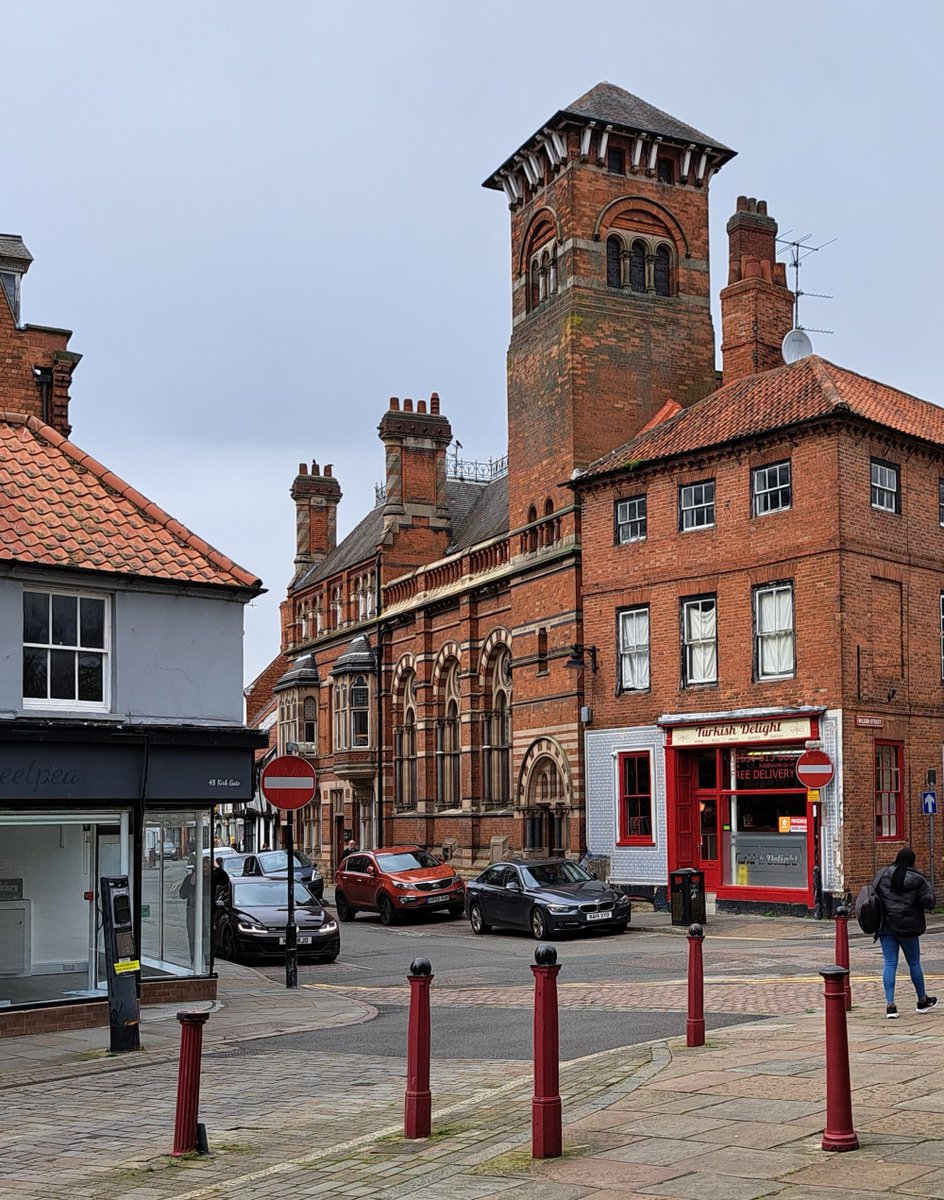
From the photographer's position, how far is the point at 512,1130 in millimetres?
9289

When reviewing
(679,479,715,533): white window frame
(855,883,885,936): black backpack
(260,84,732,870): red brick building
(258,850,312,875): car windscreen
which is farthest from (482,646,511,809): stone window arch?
(855,883,885,936): black backpack

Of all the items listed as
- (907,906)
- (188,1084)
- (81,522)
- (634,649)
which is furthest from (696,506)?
(188,1084)

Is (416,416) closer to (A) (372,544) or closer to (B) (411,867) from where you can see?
(A) (372,544)

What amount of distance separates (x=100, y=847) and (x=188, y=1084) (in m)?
7.86

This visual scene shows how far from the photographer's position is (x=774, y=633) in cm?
3036

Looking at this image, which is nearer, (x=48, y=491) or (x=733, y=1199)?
(x=733, y=1199)

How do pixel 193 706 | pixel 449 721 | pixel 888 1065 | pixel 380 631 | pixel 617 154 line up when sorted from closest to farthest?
pixel 888 1065, pixel 193 706, pixel 617 154, pixel 449 721, pixel 380 631

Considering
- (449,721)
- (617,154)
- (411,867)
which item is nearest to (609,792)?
(411,867)

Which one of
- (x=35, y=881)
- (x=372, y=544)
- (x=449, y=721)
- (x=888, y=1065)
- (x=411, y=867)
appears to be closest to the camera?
(x=888, y=1065)

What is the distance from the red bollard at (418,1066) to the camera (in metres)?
9.12

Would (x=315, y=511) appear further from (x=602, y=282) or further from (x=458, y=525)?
(x=602, y=282)

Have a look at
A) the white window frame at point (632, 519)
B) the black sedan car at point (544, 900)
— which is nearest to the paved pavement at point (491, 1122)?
the black sedan car at point (544, 900)

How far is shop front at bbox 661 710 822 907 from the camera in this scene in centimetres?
2947

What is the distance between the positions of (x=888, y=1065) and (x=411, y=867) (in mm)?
22032
